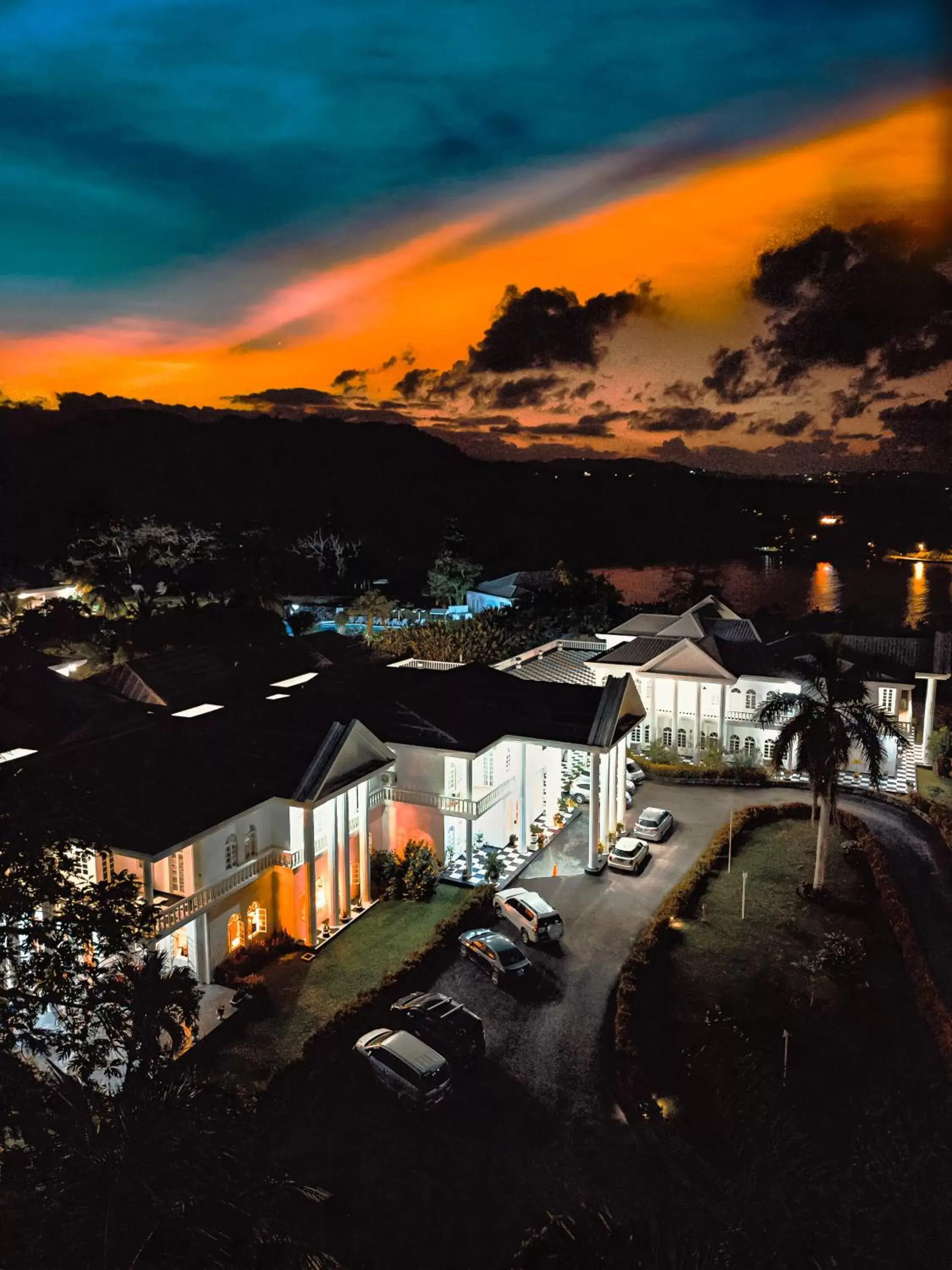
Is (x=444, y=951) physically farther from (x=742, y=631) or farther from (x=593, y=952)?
(x=742, y=631)

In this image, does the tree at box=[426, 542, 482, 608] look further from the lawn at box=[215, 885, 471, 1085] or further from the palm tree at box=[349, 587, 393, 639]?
the lawn at box=[215, 885, 471, 1085]

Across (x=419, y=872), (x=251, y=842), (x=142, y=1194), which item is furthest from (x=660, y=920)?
(x=142, y=1194)

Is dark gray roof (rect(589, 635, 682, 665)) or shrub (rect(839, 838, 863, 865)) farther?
dark gray roof (rect(589, 635, 682, 665))

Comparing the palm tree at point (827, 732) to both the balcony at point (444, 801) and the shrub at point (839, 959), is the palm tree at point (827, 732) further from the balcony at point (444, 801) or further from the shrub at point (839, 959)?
the balcony at point (444, 801)

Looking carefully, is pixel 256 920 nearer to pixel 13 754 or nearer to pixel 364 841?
pixel 364 841

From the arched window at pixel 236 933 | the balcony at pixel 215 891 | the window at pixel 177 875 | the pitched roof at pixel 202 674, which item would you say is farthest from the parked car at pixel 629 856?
the pitched roof at pixel 202 674

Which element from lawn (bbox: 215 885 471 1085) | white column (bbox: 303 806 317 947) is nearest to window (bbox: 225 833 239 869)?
white column (bbox: 303 806 317 947)

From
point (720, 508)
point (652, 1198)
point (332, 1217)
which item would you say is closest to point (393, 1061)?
point (332, 1217)
